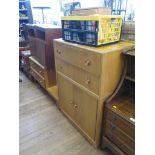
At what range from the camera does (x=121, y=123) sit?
1173mm

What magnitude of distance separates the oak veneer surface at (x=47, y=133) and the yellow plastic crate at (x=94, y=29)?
99 centimetres

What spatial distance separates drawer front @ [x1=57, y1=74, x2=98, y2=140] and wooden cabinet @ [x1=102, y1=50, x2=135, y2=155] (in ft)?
0.40

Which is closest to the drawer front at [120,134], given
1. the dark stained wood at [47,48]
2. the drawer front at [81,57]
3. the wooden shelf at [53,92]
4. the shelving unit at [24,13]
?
the drawer front at [81,57]

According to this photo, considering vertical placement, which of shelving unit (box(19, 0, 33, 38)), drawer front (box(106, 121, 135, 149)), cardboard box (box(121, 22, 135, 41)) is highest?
shelving unit (box(19, 0, 33, 38))

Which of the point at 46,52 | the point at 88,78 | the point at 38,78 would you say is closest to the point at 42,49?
the point at 46,52

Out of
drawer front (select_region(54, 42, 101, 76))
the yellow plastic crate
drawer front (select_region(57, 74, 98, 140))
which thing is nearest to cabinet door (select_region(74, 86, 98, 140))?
drawer front (select_region(57, 74, 98, 140))

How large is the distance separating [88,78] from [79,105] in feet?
1.22

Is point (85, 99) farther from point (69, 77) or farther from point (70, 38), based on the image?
point (70, 38)

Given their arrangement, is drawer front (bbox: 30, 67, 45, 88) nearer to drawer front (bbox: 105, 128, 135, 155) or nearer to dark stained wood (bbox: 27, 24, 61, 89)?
dark stained wood (bbox: 27, 24, 61, 89)

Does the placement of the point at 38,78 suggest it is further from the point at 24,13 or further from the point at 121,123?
the point at 24,13

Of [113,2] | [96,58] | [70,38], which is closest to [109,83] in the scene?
[96,58]

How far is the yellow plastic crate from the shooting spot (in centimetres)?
118
